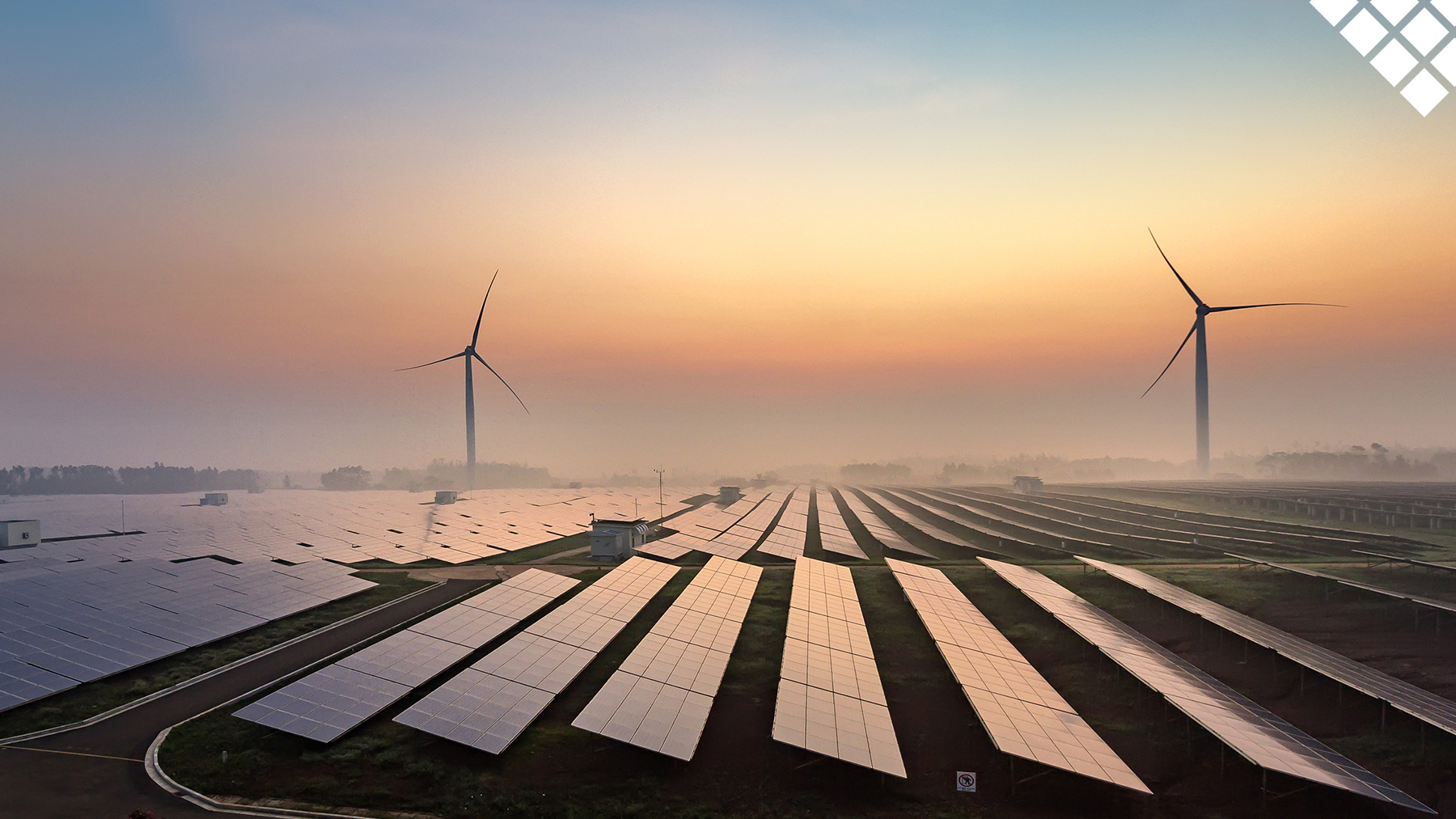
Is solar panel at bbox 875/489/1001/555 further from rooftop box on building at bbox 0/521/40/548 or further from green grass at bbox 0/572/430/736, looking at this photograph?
rooftop box on building at bbox 0/521/40/548

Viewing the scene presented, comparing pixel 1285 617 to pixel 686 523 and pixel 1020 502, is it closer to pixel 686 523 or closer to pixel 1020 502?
pixel 686 523

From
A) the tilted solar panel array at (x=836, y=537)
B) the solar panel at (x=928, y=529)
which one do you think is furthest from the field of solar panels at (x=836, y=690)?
the solar panel at (x=928, y=529)

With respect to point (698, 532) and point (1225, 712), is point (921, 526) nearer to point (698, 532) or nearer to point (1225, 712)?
point (698, 532)

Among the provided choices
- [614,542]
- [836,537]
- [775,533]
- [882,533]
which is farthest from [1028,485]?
[614,542]

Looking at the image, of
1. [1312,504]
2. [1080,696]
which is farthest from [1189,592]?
[1312,504]

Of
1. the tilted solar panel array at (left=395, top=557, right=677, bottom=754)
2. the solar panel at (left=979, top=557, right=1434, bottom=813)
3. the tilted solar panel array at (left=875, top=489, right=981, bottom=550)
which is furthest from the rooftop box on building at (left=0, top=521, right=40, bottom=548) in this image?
the tilted solar panel array at (left=875, top=489, right=981, bottom=550)
